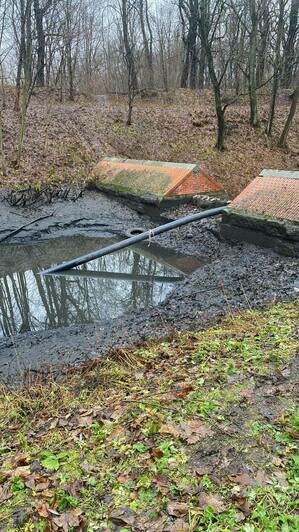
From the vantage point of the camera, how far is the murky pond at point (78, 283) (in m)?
7.79

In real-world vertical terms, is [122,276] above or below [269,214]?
Result: below

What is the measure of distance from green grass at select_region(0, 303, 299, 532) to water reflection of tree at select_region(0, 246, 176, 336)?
253 centimetres

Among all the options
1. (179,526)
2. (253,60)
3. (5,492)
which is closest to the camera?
(179,526)

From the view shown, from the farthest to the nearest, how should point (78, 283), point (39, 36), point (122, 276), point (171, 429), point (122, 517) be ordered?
1. point (39, 36)
2. point (122, 276)
3. point (78, 283)
4. point (171, 429)
5. point (122, 517)

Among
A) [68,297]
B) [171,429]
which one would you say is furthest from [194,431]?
[68,297]

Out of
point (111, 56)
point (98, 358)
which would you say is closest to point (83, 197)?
point (98, 358)

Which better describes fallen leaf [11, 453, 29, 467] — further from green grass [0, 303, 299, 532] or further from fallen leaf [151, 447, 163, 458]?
fallen leaf [151, 447, 163, 458]

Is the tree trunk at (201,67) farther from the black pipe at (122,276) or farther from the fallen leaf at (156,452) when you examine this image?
the fallen leaf at (156,452)

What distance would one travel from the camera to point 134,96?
2206 cm

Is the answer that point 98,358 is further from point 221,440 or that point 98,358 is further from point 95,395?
point 221,440

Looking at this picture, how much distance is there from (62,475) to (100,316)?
175 inches

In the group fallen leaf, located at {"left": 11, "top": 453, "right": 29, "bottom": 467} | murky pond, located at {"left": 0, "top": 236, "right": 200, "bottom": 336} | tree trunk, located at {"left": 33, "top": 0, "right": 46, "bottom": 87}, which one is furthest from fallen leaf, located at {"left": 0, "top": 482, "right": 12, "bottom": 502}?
tree trunk, located at {"left": 33, "top": 0, "right": 46, "bottom": 87}

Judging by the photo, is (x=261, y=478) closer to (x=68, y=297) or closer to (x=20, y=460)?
(x=20, y=460)

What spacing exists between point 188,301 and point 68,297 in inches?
103
